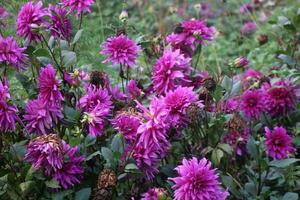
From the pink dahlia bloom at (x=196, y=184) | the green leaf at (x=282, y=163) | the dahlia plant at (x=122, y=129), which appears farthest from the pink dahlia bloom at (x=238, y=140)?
the pink dahlia bloom at (x=196, y=184)

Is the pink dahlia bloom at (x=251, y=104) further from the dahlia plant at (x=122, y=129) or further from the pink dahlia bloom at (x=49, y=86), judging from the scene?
the pink dahlia bloom at (x=49, y=86)

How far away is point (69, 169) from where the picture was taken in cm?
134

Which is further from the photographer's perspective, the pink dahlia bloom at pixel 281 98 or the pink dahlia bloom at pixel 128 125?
the pink dahlia bloom at pixel 281 98

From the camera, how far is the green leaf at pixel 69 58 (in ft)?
4.81

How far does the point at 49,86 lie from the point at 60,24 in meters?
0.29

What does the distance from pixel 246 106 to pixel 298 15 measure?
0.56 meters

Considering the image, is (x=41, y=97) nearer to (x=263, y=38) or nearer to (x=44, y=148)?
(x=44, y=148)

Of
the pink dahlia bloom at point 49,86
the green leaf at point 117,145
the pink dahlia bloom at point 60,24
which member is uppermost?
Answer: the pink dahlia bloom at point 60,24

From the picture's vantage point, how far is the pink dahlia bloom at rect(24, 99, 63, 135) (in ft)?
4.48

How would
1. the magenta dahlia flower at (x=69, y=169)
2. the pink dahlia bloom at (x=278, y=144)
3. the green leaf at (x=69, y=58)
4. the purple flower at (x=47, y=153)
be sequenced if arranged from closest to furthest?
1. the purple flower at (x=47, y=153)
2. the magenta dahlia flower at (x=69, y=169)
3. the green leaf at (x=69, y=58)
4. the pink dahlia bloom at (x=278, y=144)

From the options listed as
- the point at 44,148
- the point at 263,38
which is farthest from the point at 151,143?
the point at 263,38

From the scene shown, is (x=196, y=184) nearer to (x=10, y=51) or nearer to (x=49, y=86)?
(x=49, y=86)

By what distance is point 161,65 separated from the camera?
152cm

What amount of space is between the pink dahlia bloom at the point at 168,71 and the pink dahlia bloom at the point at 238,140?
0.26 metres
